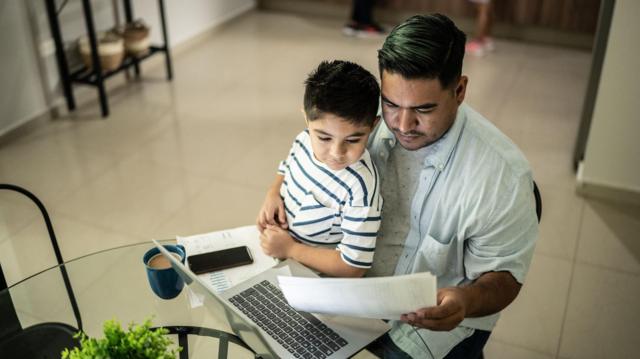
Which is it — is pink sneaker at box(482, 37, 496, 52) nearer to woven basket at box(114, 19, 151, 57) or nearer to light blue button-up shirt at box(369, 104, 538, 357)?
woven basket at box(114, 19, 151, 57)

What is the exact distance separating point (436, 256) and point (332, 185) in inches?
12.0

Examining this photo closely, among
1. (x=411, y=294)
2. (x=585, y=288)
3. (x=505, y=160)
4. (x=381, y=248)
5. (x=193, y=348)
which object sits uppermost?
(x=505, y=160)

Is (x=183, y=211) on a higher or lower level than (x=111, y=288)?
lower

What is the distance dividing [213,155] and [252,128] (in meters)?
0.40

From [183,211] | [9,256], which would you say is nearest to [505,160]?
[183,211]

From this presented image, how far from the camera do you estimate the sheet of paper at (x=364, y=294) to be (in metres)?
1.19

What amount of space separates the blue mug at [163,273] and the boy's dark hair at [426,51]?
67 cm

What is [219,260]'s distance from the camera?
1622 millimetres

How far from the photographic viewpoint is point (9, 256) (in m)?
2.68

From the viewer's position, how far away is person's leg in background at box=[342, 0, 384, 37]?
5.34 meters

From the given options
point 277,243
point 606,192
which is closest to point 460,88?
point 277,243

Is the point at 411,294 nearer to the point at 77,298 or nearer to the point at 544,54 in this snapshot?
the point at 77,298

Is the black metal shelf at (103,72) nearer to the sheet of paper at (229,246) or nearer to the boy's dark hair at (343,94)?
the sheet of paper at (229,246)

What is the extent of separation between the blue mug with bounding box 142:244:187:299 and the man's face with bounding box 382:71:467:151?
0.60m
